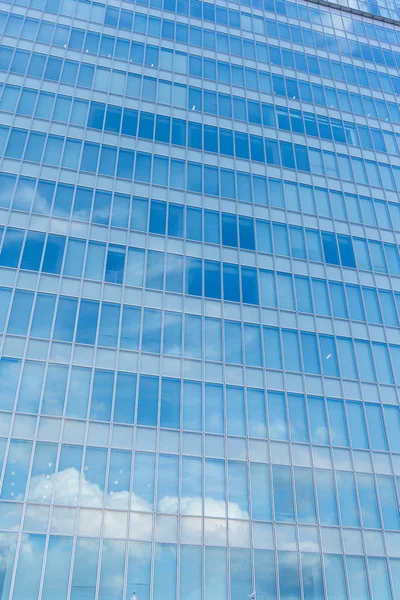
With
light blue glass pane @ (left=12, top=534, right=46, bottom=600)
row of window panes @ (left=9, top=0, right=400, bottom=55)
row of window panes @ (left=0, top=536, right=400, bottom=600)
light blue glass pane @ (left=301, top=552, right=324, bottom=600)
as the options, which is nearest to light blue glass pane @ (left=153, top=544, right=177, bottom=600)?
row of window panes @ (left=0, top=536, right=400, bottom=600)

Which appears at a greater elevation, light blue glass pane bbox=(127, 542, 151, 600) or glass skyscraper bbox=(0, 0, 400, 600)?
glass skyscraper bbox=(0, 0, 400, 600)

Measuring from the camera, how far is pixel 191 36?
1652 inches

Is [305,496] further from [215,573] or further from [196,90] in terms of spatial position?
[196,90]

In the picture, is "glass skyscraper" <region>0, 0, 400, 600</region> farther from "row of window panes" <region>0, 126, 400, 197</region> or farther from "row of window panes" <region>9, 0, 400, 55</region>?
"row of window panes" <region>9, 0, 400, 55</region>

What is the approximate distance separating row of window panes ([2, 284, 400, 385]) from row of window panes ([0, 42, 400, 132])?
1380cm

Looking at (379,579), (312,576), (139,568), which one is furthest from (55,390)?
(379,579)

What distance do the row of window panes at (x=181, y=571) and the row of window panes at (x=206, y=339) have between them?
829cm

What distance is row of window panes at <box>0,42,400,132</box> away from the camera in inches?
1425

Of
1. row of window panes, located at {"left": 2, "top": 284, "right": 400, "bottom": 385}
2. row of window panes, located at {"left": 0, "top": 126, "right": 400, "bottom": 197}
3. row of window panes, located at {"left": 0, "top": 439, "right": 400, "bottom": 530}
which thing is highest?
row of window panes, located at {"left": 0, "top": 126, "right": 400, "bottom": 197}

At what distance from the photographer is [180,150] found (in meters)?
36.0

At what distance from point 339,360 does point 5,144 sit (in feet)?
74.2

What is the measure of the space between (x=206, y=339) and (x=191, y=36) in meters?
25.2

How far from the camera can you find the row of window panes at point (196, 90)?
119 ft

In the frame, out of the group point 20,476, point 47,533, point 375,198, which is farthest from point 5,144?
point 375,198
